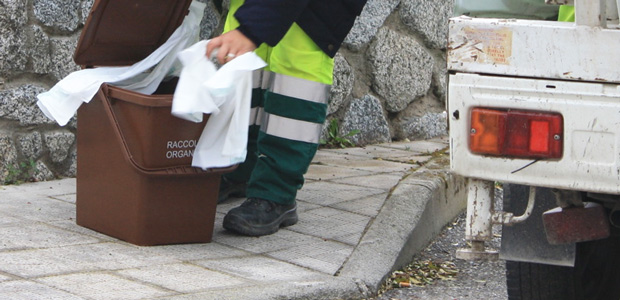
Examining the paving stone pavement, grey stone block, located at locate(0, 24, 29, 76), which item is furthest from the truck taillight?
grey stone block, located at locate(0, 24, 29, 76)

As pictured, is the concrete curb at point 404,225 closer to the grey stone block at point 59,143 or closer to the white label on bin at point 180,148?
the white label on bin at point 180,148

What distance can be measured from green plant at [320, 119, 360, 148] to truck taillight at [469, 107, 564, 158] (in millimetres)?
2953

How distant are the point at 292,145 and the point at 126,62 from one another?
0.64 meters

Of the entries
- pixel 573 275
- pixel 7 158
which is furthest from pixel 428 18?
pixel 573 275

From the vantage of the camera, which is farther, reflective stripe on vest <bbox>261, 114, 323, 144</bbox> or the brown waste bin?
reflective stripe on vest <bbox>261, 114, 323, 144</bbox>

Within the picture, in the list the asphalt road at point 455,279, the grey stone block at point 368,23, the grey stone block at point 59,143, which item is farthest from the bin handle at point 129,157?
the grey stone block at point 368,23

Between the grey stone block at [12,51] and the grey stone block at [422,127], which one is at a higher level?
the grey stone block at [12,51]

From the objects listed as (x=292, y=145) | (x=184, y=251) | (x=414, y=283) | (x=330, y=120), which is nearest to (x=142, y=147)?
(x=184, y=251)

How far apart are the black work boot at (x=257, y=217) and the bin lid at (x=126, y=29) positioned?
2.09ft

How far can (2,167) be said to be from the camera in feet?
13.4

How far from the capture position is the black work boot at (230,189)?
13.4 ft

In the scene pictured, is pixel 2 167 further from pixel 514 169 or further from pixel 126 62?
pixel 514 169

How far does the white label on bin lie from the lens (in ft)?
10.7

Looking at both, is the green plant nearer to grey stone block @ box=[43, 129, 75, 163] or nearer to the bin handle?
grey stone block @ box=[43, 129, 75, 163]
